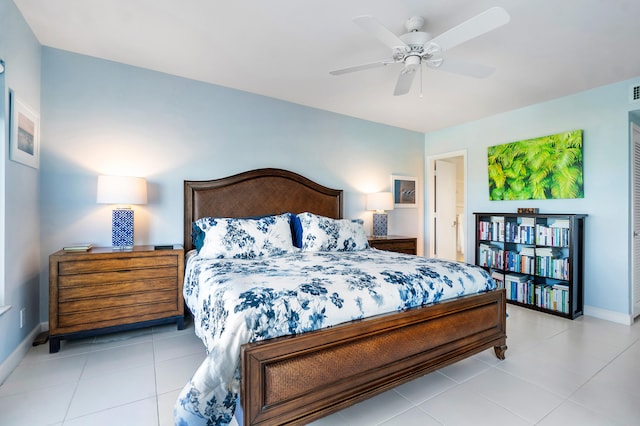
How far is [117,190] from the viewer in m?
2.71

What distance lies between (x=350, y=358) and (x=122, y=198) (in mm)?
2368

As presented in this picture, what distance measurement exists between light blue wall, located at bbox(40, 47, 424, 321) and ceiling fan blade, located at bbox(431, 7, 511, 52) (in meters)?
2.32

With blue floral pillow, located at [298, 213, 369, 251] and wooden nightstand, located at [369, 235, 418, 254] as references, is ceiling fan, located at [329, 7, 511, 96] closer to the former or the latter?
blue floral pillow, located at [298, 213, 369, 251]

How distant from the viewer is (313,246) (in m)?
3.18

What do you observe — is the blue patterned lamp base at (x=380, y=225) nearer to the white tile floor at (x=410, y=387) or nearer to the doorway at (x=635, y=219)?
the white tile floor at (x=410, y=387)

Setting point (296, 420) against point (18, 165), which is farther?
point (18, 165)

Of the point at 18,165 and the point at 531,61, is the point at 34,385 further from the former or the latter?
the point at 531,61

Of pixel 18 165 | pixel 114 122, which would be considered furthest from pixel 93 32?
pixel 18 165

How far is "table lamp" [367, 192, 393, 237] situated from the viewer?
438 centimetres

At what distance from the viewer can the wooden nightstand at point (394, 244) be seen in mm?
4039

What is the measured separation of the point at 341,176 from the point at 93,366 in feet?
11.1

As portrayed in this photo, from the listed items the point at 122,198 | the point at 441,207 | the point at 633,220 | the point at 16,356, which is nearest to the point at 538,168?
the point at 633,220

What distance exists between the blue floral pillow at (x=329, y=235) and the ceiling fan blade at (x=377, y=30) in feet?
5.94

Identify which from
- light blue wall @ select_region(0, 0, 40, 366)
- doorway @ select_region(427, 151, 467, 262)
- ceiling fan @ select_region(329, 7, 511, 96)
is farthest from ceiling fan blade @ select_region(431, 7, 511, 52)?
doorway @ select_region(427, 151, 467, 262)
